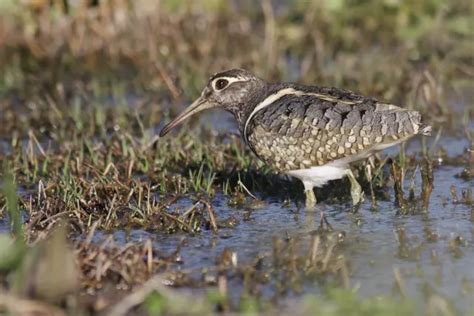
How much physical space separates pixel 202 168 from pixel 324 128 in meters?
1.12

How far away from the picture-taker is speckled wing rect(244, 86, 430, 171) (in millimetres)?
5707

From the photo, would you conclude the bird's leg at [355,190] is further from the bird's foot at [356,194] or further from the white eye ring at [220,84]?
the white eye ring at [220,84]

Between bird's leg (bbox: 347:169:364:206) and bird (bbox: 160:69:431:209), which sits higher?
bird (bbox: 160:69:431:209)

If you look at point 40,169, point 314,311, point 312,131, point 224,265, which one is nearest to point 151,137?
point 40,169

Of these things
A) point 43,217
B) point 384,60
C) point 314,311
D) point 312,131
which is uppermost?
point 384,60

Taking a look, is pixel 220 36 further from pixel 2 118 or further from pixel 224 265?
pixel 224 265

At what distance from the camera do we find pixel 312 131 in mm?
5828

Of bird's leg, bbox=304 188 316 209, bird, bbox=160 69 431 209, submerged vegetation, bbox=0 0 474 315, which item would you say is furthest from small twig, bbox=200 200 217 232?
bird's leg, bbox=304 188 316 209

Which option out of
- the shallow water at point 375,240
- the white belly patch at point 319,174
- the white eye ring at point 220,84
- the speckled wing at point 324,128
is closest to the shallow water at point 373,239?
the shallow water at point 375,240

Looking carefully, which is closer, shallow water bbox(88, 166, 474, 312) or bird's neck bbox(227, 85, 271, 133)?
shallow water bbox(88, 166, 474, 312)

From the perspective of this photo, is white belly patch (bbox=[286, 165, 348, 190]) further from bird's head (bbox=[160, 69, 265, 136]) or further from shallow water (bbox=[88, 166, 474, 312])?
bird's head (bbox=[160, 69, 265, 136])

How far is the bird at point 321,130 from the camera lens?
571 centimetres

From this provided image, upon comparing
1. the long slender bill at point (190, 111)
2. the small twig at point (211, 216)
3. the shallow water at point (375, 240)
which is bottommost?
the shallow water at point (375, 240)

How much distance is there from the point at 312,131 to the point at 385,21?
183 inches
